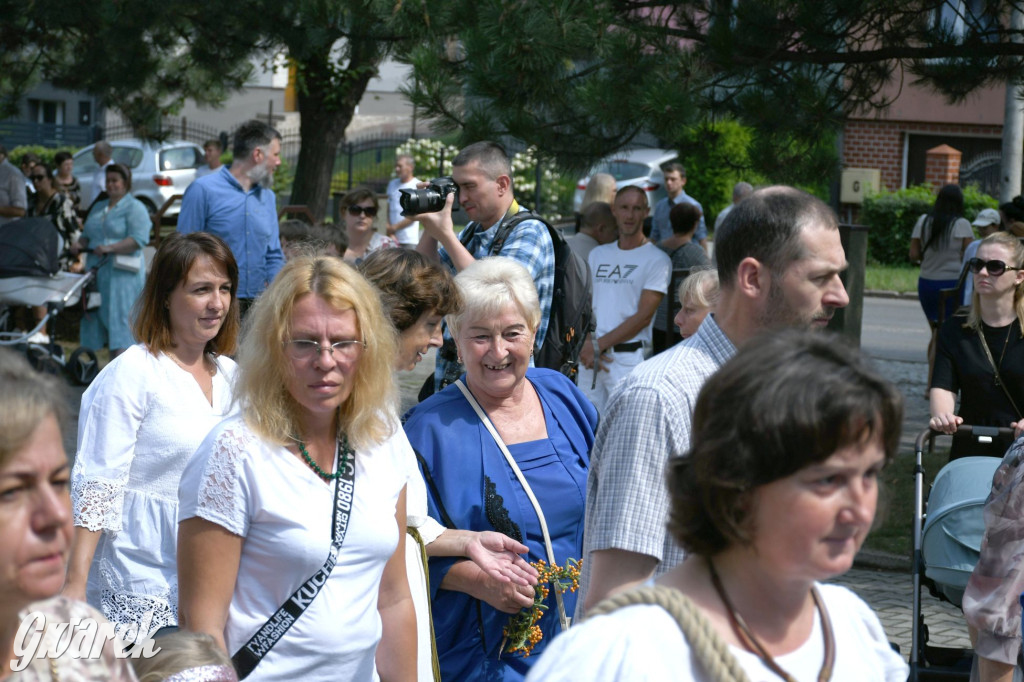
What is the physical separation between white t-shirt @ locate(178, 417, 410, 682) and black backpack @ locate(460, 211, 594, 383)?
2.56 meters

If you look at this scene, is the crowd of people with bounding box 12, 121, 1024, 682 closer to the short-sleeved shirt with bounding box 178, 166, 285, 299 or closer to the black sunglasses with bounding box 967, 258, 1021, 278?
the black sunglasses with bounding box 967, 258, 1021, 278

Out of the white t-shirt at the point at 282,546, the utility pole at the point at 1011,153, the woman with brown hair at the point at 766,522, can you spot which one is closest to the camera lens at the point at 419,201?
the white t-shirt at the point at 282,546

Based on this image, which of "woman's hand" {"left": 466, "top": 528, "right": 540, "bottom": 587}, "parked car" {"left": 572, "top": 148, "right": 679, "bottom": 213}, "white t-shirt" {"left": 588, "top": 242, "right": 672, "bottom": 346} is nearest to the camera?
"woman's hand" {"left": 466, "top": 528, "right": 540, "bottom": 587}

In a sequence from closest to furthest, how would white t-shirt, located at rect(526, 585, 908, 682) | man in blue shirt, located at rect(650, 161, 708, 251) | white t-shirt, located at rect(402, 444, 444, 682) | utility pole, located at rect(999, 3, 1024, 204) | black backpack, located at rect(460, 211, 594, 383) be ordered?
1. white t-shirt, located at rect(526, 585, 908, 682)
2. white t-shirt, located at rect(402, 444, 444, 682)
3. black backpack, located at rect(460, 211, 594, 383)
4. man in blue shirt, located at rect(650, 161, 708, 251)
5. utility pole, located at rect(999, 3, 1024, 204)

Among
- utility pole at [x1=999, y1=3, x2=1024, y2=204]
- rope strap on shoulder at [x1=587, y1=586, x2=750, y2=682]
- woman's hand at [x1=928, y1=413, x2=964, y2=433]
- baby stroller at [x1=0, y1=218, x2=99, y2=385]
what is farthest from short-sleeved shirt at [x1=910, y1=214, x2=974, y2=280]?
rope strap on shoulder at [x1=587, y1=586, x2=750, y2=682]

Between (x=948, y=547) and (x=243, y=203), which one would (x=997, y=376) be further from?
(x=243, y=203)

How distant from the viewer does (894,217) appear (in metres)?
25.1

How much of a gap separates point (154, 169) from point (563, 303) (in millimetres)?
21890

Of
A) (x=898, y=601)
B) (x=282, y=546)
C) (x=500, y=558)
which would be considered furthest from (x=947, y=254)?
(x=282, y=546)

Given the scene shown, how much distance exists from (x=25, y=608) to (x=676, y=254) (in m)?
8.23

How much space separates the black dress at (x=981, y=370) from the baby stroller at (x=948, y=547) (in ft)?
4.29

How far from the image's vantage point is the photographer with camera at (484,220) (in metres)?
5.12

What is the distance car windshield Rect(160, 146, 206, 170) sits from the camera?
25547 mm

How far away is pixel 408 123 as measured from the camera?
39969 millimetres
